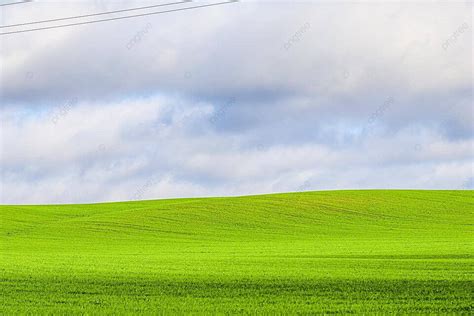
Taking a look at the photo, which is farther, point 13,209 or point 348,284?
point 13,209

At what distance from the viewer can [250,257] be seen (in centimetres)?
3741

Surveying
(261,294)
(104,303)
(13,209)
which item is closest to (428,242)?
(261,294)

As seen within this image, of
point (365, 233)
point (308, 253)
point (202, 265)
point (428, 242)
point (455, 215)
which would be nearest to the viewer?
point (202, 265)

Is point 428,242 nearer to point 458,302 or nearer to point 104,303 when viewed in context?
point 458,302

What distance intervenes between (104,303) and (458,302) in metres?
10.0

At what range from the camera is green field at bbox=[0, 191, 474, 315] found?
2173cm

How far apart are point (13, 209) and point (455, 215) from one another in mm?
43641

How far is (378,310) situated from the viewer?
1986cm

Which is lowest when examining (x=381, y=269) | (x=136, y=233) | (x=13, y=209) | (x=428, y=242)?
(x=381, y=269)

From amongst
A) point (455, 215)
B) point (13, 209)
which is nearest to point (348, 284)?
point (455, 215)

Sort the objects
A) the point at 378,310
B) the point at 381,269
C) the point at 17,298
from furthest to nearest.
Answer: the point at 381,269, the point at 17,298, the point at 378,310

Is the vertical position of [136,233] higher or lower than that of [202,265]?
higher

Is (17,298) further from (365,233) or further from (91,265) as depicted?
(365,233)

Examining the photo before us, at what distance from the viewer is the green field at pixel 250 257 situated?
21734 millimetres
